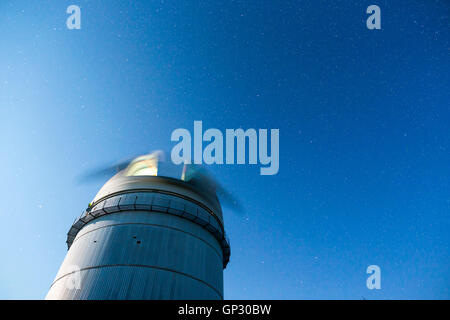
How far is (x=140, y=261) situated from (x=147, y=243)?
3.86ft

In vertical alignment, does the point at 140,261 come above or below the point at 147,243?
below

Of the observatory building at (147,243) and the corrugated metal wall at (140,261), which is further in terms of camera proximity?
the observatory building at (147,243)

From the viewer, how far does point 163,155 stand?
75.5 feet

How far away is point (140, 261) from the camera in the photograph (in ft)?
52.1

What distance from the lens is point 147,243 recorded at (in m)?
16.8

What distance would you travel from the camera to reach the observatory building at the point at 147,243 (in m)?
15.2

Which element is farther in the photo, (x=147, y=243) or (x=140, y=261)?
(x=147, y=243)

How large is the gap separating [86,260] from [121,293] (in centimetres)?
343

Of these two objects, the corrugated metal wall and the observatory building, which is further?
the observatory building

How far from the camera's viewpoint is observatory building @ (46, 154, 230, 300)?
598 inches
